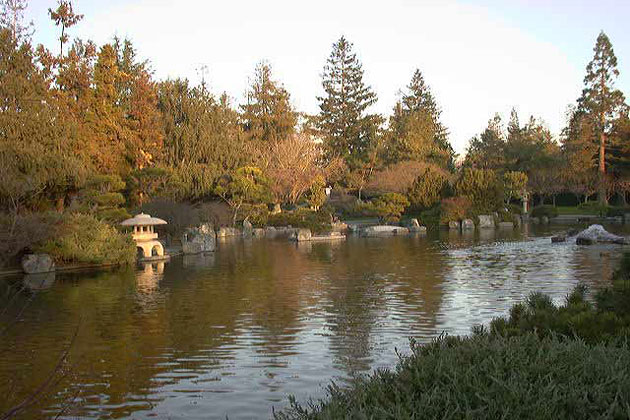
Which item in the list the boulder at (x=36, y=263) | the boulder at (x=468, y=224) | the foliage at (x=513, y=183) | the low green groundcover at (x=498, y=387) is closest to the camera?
the low green groundcover at (x=498, y=387)

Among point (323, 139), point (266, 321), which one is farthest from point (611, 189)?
point (266, 321)

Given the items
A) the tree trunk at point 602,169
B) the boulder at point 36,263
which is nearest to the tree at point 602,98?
the tree trunk at point 602,169

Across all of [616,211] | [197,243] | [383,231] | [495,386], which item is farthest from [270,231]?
[495,386]

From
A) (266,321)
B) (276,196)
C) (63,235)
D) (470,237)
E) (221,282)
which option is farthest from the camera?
(276,196)

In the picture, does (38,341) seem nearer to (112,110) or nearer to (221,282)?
(221,282)

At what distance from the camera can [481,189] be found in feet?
137

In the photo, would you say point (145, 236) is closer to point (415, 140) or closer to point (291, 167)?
point (291, 167)

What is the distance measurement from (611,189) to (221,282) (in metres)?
46.5

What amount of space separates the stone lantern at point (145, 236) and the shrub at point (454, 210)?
22.8 metres

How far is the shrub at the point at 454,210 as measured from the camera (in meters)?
39.9

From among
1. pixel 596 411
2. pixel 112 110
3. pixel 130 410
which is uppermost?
pixel 112 110

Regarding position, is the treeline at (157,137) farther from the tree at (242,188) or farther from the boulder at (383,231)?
the boulder at (383,231)

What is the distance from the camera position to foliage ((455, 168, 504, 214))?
41.8 m

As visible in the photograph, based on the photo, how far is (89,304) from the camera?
12.3m
